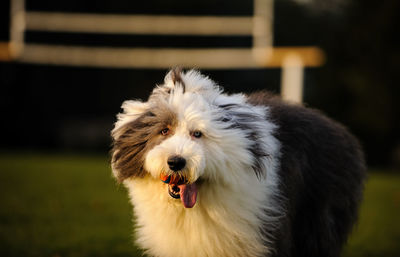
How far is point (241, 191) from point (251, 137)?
0.31 m

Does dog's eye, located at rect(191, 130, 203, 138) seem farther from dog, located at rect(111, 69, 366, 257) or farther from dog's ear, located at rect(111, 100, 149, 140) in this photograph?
dog's ear, located at rect(111, 100, 149, 140)

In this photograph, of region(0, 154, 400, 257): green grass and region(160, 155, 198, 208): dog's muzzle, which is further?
region(0, 154, 400, 257): green grass

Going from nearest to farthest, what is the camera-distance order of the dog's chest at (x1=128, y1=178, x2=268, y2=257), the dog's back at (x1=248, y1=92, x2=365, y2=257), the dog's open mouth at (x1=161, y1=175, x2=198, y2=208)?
the dog's open mouth at (x1=161, y1=175, x2=198, y2=208) → the dog's chest at (x1=128, y1=178, x2=268, y2=257) → the dog's back at (x1=248, y1=92, x2=365, y2=257)

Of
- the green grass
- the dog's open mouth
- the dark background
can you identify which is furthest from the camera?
the dark background

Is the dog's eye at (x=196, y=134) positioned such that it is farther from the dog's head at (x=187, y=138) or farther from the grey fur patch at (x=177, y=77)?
the grey fur patch at (x=177, y=77)

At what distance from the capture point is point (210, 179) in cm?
326

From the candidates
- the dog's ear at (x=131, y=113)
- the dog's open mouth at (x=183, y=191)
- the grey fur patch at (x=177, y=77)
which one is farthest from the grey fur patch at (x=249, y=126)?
the dog's ear at (x=131, y=113)

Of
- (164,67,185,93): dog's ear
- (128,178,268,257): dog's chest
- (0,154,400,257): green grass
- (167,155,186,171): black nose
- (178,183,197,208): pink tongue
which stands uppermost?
(164,67,185,93): dog's ear

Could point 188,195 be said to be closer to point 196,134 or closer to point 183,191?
point 183,191

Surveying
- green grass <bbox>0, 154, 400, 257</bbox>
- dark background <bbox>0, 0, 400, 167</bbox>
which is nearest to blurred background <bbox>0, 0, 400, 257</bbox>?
dark background <bbox>0, 0, 400, 167</bbox>

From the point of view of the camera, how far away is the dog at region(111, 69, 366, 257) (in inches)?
127

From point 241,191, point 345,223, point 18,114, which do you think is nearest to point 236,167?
point 241,191

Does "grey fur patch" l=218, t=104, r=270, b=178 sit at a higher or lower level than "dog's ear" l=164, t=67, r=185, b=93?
lower

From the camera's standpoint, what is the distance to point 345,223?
415 centimetres
